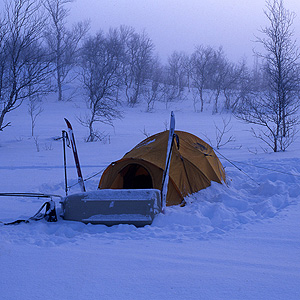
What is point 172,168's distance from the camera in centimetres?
671

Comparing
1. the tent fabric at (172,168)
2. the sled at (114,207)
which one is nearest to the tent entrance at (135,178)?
the tent fabric at (172,168)

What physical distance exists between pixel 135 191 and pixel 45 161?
7070 mm

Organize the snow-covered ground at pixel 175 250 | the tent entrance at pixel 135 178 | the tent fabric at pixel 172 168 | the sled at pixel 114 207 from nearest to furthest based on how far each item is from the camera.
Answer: the snow-covered ground at pixel 175 250
the sled at pixel 114 207
the tent fabric at pixel 172 168
the tent entrance at pixel 135 178

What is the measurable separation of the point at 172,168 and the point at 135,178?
1.38 metres

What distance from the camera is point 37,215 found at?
17.9 ft

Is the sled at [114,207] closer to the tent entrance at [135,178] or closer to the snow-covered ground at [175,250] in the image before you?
the snow-covered ground at [175,250]

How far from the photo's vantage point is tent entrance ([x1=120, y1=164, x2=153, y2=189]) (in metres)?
7.34

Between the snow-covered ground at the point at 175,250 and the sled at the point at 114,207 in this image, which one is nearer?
the snow-covered ground at the point at 175,250

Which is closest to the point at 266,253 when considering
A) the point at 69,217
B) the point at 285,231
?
the point at 285,231

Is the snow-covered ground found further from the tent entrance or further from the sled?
the tent entrance

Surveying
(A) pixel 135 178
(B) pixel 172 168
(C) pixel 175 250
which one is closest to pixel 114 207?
(C) pixel 175 250

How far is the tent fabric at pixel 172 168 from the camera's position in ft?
21.8

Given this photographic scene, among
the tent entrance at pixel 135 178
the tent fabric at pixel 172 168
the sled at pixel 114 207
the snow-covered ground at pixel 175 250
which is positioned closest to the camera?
the snow-covered ground at pixel 175 250

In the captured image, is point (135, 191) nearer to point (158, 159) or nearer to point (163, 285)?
point (158, 159)
